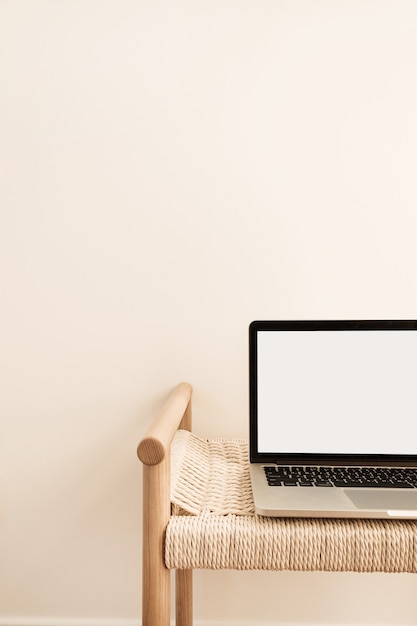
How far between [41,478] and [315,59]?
1067mm

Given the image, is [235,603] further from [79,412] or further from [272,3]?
[272,3]

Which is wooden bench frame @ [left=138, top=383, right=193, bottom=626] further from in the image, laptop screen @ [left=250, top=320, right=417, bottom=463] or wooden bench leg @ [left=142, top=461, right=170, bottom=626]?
laptop screen @ [left=250, top=320, right=417, bottom=463]

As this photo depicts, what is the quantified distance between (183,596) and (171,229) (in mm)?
744

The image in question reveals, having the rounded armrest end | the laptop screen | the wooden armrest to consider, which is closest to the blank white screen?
the laptop screen

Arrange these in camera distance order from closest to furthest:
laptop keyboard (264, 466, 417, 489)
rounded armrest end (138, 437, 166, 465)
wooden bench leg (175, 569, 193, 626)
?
rounded armrest end (138, 437, 166, 465), laptop keyboard (264, 466, 417, 489), wooden bench leg (175, 569, 193, 626)

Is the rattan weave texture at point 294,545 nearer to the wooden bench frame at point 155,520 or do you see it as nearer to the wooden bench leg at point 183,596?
the wooden bench frame at point 155,520


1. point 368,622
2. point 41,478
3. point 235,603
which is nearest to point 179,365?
point 41,478

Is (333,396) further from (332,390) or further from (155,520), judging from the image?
(155,520)

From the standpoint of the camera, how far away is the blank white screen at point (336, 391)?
0.91m

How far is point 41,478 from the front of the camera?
3.89 ft

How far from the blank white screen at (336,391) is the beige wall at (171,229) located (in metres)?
0.24

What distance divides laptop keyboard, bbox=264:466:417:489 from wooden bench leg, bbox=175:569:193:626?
0.35 metres

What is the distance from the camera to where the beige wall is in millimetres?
1152

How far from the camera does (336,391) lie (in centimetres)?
92
